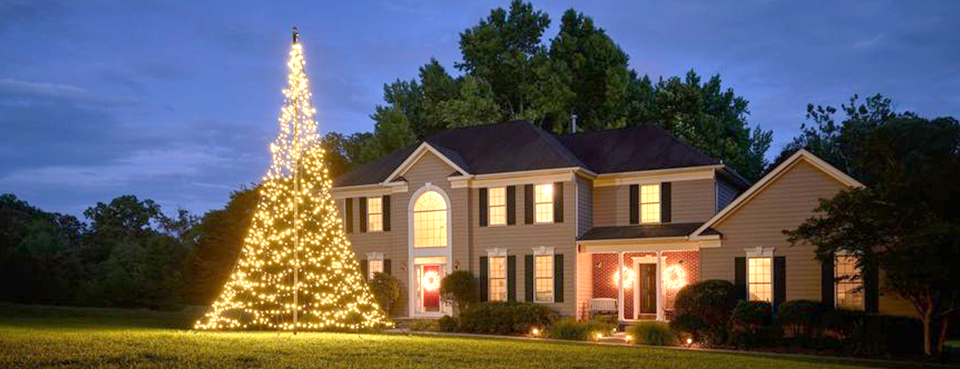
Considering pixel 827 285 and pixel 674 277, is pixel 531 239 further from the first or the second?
pixel 827 285

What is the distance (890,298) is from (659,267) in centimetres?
682

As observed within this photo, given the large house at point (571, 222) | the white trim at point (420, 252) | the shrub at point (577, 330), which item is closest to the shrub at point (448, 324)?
the large house at point (571, 222)

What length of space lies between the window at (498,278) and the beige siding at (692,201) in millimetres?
5707

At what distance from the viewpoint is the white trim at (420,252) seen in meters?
30.1

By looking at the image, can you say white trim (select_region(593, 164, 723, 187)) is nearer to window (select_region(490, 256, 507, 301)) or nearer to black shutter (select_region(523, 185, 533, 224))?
black shutter (select_region(523, 185, 533, 224))

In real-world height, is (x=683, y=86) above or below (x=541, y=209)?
above

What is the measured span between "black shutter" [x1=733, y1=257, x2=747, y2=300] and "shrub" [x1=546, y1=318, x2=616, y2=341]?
390 centimetres

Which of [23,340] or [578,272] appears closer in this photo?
[23,340]

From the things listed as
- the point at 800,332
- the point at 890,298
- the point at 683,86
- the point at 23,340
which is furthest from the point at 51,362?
the point at 683,86

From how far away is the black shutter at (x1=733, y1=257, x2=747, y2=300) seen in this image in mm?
25078

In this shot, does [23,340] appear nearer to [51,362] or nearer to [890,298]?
[51,362]

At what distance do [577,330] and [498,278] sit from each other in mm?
5671

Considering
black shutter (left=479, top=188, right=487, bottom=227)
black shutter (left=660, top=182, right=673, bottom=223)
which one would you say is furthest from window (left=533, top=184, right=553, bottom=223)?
black shutter (left=660, top=182, right=673, bottom=223)

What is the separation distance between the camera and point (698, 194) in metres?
28.0
